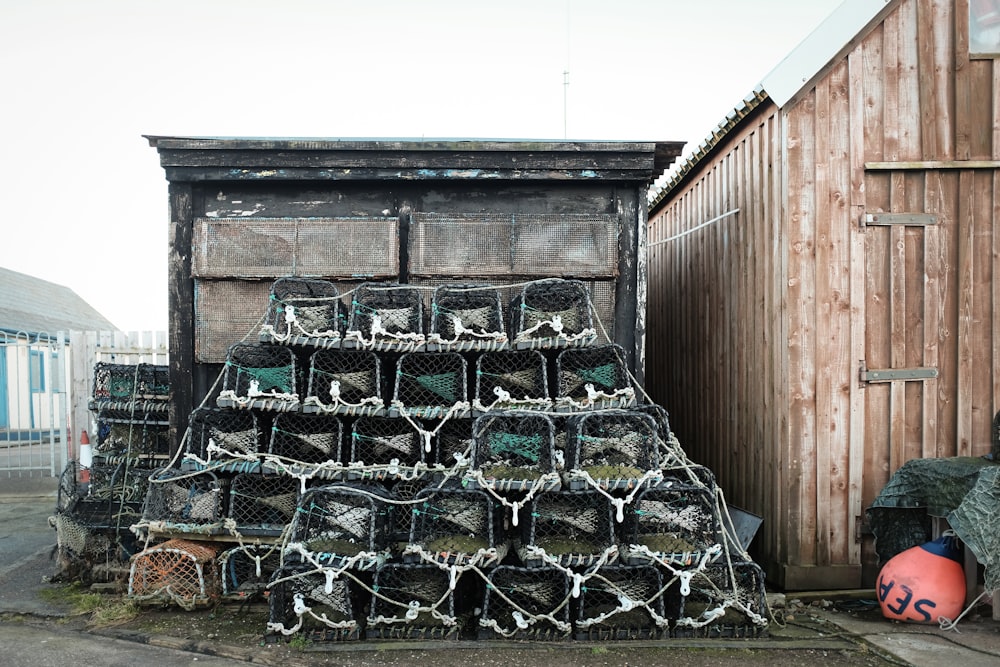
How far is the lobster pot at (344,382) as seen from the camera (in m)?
5.86

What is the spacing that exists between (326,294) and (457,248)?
1.28 metres

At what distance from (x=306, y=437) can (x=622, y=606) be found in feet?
9.12

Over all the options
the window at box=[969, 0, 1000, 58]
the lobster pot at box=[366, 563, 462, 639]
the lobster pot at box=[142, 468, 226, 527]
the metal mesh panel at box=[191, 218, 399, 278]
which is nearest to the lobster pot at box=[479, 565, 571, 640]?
the lobster pot at box=[366, 563, 462, 639]

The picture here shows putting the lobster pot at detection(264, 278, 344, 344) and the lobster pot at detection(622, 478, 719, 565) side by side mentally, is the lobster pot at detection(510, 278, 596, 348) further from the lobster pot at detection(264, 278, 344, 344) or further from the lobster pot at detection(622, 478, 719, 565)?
the lobster pot at detection(264, 278, 344, 344)

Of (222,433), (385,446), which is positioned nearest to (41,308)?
(222,433)

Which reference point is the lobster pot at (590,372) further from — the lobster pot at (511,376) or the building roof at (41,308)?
the building roof at (41,308)

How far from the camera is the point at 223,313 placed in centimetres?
703

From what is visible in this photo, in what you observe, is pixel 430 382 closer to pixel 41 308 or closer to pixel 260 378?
pixel 260 378

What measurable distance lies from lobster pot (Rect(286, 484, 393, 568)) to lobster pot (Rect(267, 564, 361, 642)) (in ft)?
0.53

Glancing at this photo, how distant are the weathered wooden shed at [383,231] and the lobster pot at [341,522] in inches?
89.9

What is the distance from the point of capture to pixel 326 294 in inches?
271

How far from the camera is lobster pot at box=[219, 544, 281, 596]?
18.7 ft

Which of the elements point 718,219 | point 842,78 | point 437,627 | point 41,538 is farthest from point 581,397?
point 41,538

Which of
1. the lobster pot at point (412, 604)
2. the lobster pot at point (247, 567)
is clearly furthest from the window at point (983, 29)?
the lobster pot at point (247, 567)
